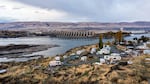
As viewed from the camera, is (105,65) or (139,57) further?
(139,57)

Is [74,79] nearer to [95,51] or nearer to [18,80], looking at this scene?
[18,80]

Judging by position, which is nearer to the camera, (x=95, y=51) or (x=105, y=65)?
(x=105, y=65)

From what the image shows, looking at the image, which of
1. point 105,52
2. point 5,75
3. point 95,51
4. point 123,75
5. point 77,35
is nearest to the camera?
point 123,75

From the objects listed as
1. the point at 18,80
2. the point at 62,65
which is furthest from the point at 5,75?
the point at 62,65

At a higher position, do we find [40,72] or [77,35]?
[40,72]

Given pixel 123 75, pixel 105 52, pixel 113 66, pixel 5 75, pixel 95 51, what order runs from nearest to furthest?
1. pixel 123 75
2. pixel 113 66
3. pixel 5 75
4. pixel 105 52
5. pixel 95 51

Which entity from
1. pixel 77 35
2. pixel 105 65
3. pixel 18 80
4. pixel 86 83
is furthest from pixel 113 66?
pixel 77 35

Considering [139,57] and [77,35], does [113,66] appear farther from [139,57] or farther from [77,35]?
[77,35]
